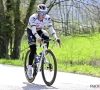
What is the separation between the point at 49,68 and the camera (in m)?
7.63

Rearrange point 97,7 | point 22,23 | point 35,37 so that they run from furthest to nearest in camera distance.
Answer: point 22,23 → point 97,7 → point 35,37

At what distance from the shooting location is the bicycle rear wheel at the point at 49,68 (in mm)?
7479

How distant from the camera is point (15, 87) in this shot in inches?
297

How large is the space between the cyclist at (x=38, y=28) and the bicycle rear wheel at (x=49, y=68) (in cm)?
42

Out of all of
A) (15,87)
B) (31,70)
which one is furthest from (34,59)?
(15,87)

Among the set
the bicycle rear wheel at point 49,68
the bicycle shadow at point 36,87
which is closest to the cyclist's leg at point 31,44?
the bicycle rear wheel at point 49,68

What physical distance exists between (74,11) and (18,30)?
4020mm

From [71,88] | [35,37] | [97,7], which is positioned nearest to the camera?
[71,88]

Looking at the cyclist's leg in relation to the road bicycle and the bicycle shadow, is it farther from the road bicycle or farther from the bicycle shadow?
the bicycle shadow

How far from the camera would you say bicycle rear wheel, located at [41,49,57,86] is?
748cm

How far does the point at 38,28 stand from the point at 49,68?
1.07 m

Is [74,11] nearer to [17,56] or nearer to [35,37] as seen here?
[17,56]

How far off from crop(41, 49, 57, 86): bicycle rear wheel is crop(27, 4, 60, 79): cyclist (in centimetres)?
42

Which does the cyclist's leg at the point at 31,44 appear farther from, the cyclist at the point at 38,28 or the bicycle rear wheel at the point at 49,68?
the bicycle rear wheel at the point at 49,68
